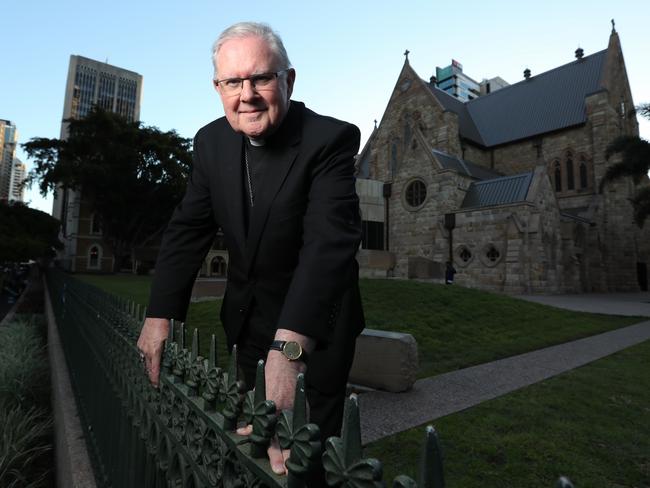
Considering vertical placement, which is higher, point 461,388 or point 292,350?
point 292,350

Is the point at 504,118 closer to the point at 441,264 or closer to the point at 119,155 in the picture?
the point at 441,264

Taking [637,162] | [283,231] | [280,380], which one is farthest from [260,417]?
[637,162]

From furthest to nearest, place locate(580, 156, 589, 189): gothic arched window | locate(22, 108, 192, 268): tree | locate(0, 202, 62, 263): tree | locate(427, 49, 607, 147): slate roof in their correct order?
locate(22, 108, 192, 268): tree
locate(427, 49, 607, 147): slate roof
locate(580, 156, 589, 189): gothic arched window
locate(0, 202, 62, 263): tree

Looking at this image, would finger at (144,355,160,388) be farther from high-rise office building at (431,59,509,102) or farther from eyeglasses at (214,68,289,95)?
high-rise office building at (431,59,509,102)

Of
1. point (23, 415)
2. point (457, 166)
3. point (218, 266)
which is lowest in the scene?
point (23, 415)

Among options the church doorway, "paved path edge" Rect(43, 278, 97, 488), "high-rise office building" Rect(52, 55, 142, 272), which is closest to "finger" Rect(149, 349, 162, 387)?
"paved path edge" Rect(43, 278, 97, 488)

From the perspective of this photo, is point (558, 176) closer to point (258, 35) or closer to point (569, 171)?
point (569, 171)

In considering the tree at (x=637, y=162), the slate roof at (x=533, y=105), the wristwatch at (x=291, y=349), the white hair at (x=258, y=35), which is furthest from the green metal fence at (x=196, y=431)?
the slate roof at (x=533, y=105)

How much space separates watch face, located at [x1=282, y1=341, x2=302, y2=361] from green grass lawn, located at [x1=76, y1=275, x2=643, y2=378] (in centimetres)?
439

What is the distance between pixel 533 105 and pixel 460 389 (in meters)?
36.3

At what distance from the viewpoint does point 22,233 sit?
77.7ft

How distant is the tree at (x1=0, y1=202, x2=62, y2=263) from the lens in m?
16.5

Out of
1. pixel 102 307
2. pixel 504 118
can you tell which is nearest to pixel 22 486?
pixel 102 307

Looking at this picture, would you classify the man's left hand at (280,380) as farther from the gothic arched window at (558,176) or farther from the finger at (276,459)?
the gothic arched window at (558,176)
